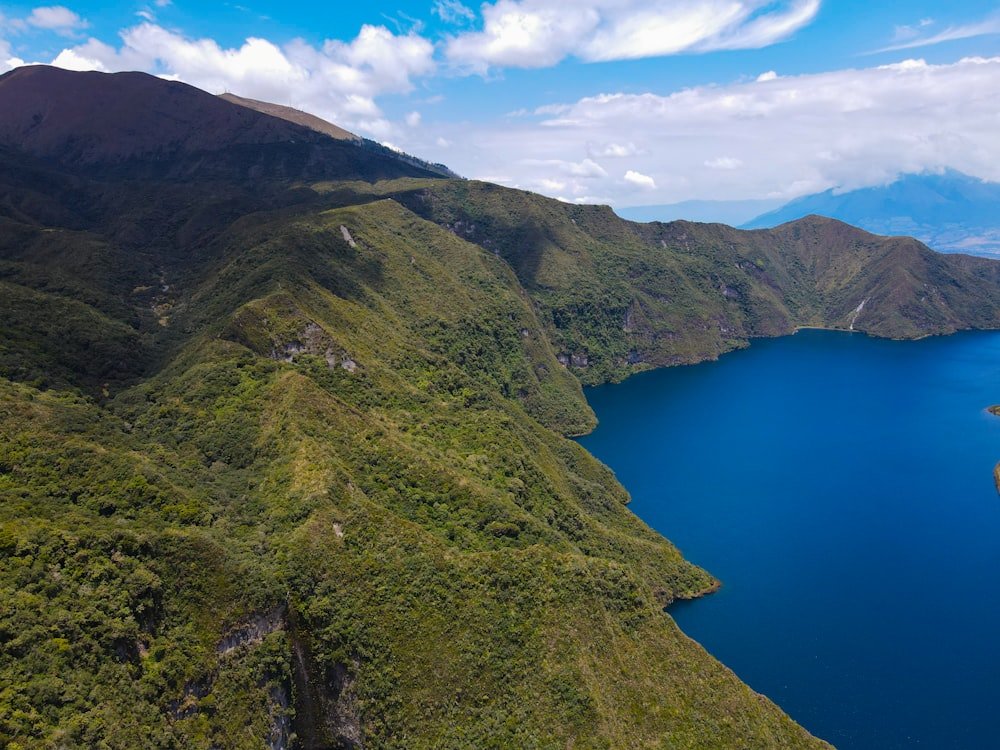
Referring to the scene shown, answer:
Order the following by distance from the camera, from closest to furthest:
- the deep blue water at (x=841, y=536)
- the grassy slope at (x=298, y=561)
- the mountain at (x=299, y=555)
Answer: the grassy slope at (x=298, y=561) < the mountain at (x=299, y=555) < the deep blue water at (x=841, y=536)

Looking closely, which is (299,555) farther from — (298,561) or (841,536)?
(841,536)

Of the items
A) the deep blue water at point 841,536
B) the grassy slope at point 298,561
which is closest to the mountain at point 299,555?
the grassy slope at point 298,561

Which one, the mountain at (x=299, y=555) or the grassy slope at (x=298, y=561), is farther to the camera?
the mountain at (x=299, y=555)

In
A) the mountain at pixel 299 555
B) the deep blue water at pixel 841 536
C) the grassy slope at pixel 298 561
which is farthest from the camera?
the deep blue water at pixel 841 536

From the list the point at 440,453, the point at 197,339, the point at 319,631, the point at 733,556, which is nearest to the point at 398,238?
the point at 197,339

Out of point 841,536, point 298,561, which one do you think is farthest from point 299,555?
point 841,536

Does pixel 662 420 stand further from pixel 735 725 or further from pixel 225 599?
pixel 225 599

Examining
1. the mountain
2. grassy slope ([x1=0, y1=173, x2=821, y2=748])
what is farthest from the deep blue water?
grassy slope ([x1=0, y1=173, x2=821, y2=748])

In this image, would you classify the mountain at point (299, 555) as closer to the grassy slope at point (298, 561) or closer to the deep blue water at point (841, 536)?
the grassy slope at point (298, 561)
